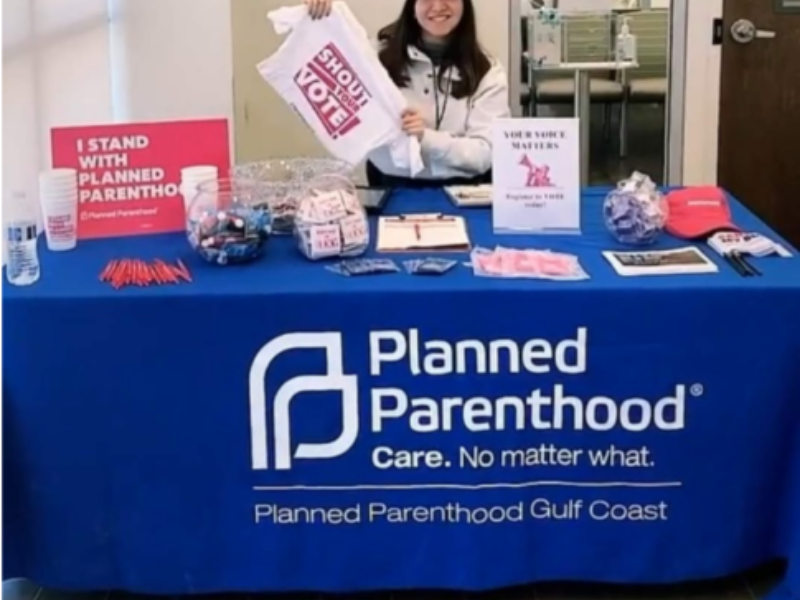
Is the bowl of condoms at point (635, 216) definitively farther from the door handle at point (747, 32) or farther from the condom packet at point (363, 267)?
the door handle at point (747, 32)

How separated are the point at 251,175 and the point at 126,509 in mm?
849

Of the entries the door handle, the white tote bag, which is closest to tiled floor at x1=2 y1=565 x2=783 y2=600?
the white tote bag

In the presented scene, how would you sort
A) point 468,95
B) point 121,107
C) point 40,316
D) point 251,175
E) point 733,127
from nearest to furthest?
point 40,316, point 251,175, point 468,95, point 121,107, point 733,127

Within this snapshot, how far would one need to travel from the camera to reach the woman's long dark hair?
338cm

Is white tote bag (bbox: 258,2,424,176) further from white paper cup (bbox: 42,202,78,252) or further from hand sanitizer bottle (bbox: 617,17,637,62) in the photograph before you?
hand sanitizer bottle (bbox: 617,17,637,62)

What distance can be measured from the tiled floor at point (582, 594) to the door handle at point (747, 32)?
2563 mm

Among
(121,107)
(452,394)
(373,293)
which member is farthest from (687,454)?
(121,107)

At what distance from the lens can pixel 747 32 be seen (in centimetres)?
461

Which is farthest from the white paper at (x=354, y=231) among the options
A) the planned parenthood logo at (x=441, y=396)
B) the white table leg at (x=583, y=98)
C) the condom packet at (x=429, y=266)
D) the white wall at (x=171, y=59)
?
the white table leg at (x=583, y=98)

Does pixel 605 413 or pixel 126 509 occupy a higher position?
pixel 605 413

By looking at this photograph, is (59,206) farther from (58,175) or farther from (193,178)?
(193,178)

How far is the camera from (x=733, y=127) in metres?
4.73

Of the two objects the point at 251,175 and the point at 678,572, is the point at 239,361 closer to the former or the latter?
the point at 251,175

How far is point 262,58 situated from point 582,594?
2758 millimetres
